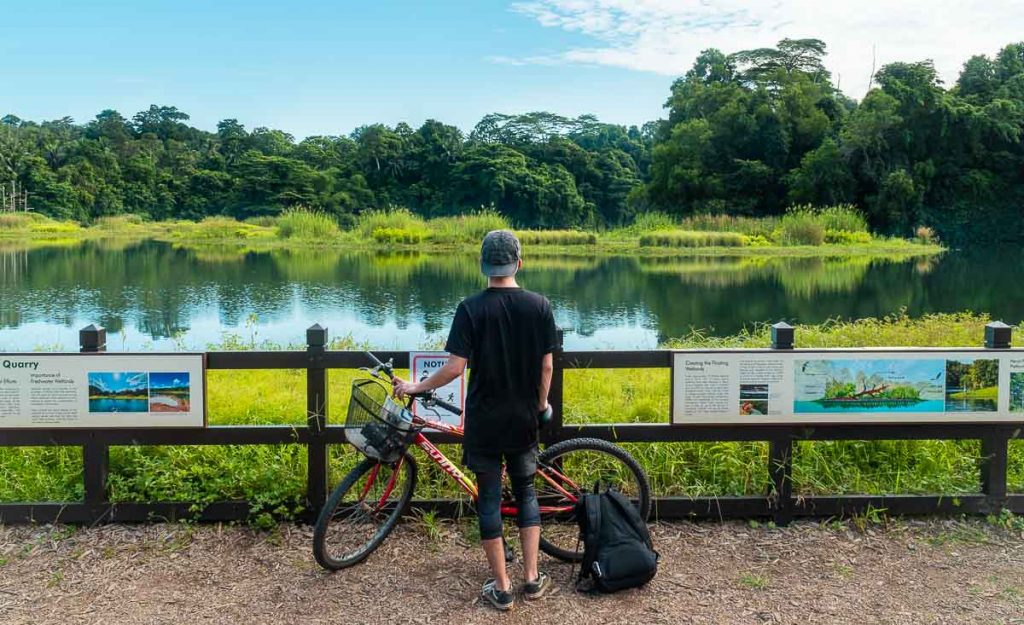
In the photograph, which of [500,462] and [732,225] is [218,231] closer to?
[732,225]

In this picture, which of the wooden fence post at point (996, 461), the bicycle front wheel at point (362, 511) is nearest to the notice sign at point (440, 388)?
the bicycle front wheel at point (362, 511)

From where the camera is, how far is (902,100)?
159 ft

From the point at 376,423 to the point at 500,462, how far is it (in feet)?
2.09

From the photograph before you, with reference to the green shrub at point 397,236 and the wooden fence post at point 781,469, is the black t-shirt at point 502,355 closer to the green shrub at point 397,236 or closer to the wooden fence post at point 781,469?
the wooden fence post at point 781,469

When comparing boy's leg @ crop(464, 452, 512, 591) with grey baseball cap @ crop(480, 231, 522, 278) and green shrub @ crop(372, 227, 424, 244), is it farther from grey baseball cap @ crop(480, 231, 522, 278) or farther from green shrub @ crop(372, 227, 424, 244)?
green shrub @ crop(372, 227, 424, 244)

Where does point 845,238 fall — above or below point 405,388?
above

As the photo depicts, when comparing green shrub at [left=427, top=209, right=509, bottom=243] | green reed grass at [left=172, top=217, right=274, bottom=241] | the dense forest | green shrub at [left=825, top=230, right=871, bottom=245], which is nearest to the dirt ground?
green shrub at [left=427, top=209, right=509, bottom=243]

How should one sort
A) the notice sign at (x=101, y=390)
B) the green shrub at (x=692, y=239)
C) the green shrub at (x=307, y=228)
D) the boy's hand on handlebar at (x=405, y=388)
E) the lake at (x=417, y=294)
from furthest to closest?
the green shrub at (x=307, y=228)
the green shrub at (x=692, y=239)
the lake at (x=417, y=294)
the notice sign at (x=101, y=390)
the boy's hand on handlebar at (x=405, y=388)

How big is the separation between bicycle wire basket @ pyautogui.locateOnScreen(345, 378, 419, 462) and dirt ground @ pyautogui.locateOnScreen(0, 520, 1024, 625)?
1.97ft

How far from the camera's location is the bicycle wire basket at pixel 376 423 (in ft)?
12.3

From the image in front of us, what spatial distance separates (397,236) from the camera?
40125mm

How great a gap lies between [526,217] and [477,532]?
56.7m

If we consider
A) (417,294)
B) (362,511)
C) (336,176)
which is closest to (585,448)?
(362,511)

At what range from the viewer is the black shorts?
346 centimetres
